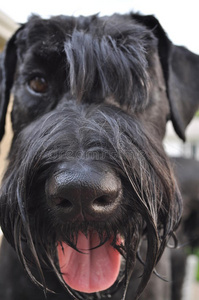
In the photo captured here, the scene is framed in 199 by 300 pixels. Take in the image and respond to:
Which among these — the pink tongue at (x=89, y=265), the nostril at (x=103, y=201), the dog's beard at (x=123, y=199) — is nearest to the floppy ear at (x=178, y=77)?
the dog's beard at (x=123, y=199)

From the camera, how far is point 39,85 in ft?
6.24

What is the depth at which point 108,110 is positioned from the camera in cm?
158

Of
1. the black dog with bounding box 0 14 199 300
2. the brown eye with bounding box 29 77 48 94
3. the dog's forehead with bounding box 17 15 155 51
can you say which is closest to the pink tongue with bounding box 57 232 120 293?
the black dog with bounding box 0 14 199 300

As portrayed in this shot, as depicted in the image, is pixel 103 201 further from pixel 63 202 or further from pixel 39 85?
pixel 39 85

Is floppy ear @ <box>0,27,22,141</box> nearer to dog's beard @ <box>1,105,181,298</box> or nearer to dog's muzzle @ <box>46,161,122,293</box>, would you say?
dog's beard @ <box>1,105,181,298</box>

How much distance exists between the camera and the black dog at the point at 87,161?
1.25 m

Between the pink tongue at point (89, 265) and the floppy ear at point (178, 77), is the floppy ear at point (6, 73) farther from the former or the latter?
the pink tongue at point (89, 265)

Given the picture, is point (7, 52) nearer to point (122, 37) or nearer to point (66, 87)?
point (66, 87)

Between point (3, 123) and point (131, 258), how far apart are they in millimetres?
1217

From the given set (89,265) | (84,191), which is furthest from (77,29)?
(89,265)

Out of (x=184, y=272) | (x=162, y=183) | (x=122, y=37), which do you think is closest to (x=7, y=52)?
(x=122, y=37)

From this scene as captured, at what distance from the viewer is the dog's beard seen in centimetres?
129

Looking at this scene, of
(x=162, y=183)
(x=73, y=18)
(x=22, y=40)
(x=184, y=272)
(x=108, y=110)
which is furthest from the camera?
(x=184, y=272)

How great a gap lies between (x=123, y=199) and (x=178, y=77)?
132 cm
